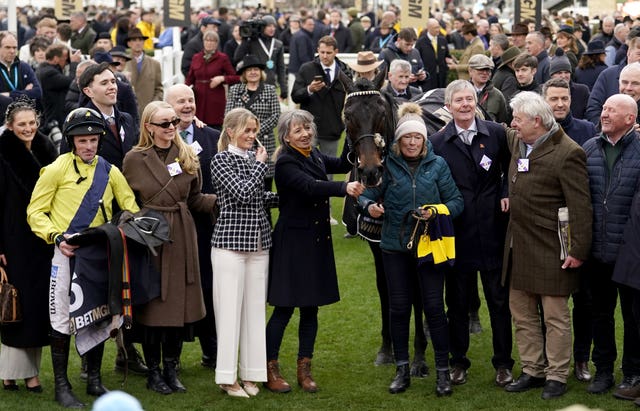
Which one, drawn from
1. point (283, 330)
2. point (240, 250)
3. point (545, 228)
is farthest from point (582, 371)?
point (240, 250)

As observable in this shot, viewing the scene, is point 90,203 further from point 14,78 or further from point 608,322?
point 14,78

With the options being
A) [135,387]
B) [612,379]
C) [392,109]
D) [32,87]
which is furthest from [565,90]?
[32,87]

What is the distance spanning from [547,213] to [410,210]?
903mm

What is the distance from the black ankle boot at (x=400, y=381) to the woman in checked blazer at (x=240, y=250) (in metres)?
0.90

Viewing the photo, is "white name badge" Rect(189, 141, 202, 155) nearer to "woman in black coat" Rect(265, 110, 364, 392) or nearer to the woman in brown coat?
the woman in brown coat

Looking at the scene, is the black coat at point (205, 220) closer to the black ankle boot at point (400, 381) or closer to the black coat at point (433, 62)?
the black ankle boot at point (400, 381)

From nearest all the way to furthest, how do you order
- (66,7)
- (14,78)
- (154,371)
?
(154,371), (14,78), (66,7)

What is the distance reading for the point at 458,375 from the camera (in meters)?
7.96

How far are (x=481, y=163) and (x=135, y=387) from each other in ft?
9.50

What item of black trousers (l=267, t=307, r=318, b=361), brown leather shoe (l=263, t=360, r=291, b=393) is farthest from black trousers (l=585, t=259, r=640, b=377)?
brown leather shoe (l=263, t=360, r=291, b=393)

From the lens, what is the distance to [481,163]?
25.3 ft

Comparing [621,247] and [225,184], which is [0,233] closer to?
[225,184]

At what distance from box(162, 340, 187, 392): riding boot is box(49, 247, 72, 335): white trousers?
78 centimetres

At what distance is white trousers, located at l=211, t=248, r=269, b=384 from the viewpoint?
7.42 meters
